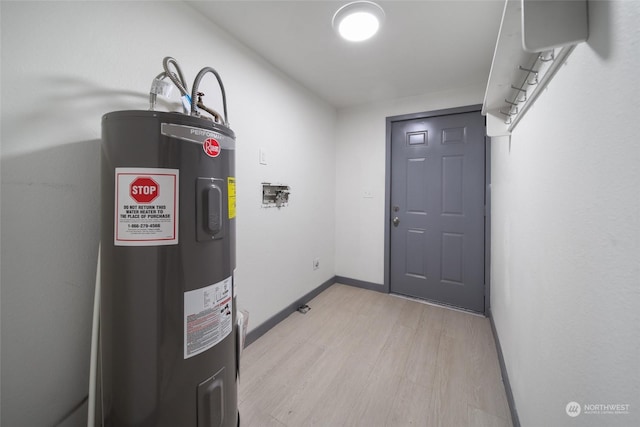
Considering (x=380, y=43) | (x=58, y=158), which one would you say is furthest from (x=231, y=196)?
(x=380, y=43)

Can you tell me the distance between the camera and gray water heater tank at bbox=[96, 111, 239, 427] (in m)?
0.76

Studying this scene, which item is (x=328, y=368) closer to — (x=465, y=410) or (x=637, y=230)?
(x=465, y=410)

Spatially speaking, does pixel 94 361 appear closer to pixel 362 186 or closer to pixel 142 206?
pixel 142 206

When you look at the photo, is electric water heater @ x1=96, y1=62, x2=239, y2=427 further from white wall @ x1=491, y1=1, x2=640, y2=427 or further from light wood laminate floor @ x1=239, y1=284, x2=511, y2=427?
white wall @ x1=491, y1=1, x2=640, y2=427

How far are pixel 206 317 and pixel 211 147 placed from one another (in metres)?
0.61

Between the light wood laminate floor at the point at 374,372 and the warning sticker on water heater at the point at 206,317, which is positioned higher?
the warning sticker on water heater at the point at 206,317

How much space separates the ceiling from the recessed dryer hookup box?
1.07 m

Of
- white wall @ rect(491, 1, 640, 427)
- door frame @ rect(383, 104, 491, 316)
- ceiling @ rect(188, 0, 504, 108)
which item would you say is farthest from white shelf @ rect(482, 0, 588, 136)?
door frame @ rect(383, 104, 491, 316)

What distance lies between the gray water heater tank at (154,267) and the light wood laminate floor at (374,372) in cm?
69

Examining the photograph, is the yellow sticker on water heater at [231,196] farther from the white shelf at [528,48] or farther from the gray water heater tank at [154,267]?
the white shelf at [528,48]

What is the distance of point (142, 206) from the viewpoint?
2.46ft

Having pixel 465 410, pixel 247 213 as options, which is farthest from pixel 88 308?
pixel 465 410

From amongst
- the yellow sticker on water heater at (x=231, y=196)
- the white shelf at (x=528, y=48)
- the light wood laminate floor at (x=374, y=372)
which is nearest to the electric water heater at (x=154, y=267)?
the yellow sticker on water heater at (x=231, y=196)

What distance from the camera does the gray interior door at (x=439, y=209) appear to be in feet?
7.83
